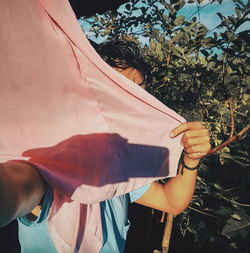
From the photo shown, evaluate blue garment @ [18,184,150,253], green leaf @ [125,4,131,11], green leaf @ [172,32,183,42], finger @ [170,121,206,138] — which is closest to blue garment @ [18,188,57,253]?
blue garment @ [18,184,150,253]

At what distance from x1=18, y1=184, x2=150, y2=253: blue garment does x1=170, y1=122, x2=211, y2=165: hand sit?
0.50 metres

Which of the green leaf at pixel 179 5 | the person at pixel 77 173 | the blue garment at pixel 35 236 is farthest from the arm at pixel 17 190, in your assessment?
the green leaf at pixel 179 5

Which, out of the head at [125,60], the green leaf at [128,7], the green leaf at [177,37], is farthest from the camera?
the green leaf at [128,7]

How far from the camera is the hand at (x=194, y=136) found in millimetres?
907

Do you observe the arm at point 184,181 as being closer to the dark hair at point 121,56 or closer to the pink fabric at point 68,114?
the pink fabric at point 68,114

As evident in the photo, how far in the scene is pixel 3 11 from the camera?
0.56 m

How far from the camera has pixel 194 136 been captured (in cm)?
92

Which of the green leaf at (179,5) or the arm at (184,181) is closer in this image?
the arm at (184,181)

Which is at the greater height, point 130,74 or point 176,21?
point 176,21

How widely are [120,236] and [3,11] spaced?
1.19 meters

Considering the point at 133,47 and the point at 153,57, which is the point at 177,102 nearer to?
the point at 153,57

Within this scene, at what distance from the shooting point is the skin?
1.63 ft

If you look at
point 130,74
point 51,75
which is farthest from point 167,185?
point 51,75

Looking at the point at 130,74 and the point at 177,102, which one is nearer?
the point at 130,74
